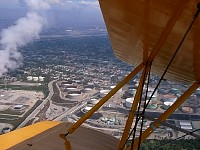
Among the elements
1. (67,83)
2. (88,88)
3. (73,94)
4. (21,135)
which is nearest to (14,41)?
(67,83)

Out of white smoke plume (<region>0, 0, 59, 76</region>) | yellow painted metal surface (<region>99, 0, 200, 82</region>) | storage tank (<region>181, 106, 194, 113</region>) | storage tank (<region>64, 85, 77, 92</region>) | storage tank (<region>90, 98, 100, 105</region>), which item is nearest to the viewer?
yellow painted metal surface (<region>99, 0, 200, 82</region>)

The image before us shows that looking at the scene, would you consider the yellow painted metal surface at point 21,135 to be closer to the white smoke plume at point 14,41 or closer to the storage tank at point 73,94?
the storage tank at point 73,94

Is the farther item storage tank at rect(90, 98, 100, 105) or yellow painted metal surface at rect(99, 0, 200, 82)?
storage tank at rect(90, 98, 100, 105)

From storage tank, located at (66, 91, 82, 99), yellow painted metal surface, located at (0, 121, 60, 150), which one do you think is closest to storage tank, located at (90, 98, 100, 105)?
storage tank, located at (66, 91, 82, 99)

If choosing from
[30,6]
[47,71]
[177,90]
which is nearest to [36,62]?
[47,71]

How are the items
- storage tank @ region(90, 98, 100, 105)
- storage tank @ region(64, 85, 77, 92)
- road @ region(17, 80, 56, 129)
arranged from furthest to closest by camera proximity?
storage tank @ region(64, 85, 77, 92), storage tank @ region(90, 98, 100, 105), road @ region(17, 80, 56, 129)

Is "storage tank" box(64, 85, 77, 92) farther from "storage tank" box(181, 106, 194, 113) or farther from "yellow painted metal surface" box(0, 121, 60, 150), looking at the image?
"yellow painted metal surface" box(0, 121, 60, 150)

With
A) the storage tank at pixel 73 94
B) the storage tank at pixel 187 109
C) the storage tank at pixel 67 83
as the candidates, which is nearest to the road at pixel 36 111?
the storage tank at pixel 73 94

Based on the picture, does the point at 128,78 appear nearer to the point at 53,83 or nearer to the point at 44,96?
the point at 44,96

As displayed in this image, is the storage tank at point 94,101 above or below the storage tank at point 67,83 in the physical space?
below
